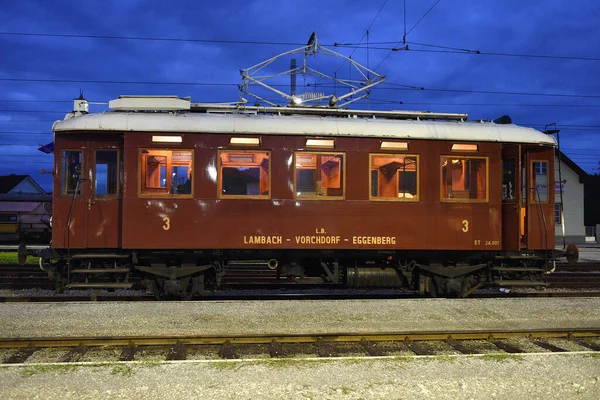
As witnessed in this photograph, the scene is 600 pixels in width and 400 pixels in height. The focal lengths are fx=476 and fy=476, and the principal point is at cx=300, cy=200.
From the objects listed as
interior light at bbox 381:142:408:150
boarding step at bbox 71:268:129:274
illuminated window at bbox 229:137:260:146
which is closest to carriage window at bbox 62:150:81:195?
boarding step at bbox 71:268:129:274

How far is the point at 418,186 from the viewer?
9.70 meters

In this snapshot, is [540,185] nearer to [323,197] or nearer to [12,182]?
[323,197]

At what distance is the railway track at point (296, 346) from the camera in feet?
20.5

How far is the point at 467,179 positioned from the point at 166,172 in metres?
6.12

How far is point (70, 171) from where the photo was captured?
9.30m

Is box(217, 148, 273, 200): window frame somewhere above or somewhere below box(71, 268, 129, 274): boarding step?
above

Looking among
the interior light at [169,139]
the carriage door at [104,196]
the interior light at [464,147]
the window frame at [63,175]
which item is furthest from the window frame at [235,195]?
the interior light at [464,147]

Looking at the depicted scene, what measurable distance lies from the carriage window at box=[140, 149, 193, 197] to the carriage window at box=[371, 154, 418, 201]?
12.1ft

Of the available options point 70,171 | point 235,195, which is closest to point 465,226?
point 235,195

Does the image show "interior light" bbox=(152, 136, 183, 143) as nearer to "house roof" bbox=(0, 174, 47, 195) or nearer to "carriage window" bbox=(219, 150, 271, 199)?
"carriage window" bbox=(219, 150, 271, 199)

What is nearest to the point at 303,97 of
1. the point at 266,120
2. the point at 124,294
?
the point at 266,120

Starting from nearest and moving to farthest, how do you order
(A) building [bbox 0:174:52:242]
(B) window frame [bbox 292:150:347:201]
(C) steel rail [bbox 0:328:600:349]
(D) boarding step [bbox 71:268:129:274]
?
(C) steel rail [bbox 0:328:600:349], (D) boarding step [bbox 71:268:129:274], (B) window frame [bbox 292:150:347:201], (A) building [bbox 0:174:52:242]

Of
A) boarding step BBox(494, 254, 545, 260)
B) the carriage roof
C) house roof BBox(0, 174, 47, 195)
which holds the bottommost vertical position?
boarding step BBox(494, 254, 545, 260)

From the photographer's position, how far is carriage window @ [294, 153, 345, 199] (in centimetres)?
941
